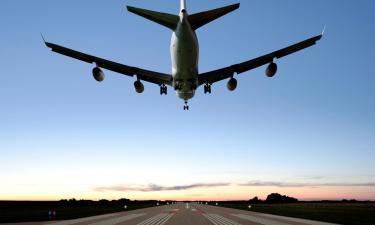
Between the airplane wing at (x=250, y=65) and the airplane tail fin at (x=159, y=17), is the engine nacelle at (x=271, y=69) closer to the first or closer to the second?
the airplane wing at (x=250, y=65)

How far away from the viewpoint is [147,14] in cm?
2553

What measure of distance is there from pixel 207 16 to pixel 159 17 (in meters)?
3.11

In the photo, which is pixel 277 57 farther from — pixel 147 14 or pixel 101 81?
pixel 101 81

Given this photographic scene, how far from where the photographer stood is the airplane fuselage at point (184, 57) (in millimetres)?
27500

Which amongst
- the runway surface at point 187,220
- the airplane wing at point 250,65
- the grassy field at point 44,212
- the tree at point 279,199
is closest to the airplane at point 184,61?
the airplane wing at point 250,65

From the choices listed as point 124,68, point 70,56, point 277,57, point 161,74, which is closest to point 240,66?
point 277,57

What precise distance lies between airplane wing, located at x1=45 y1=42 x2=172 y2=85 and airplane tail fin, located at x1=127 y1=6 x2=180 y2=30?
5854 mm

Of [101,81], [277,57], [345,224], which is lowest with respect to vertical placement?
[345,224]

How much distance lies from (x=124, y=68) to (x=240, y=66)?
9188 mm

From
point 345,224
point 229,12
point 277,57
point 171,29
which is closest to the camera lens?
point 229,12

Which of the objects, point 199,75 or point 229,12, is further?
point 199,75


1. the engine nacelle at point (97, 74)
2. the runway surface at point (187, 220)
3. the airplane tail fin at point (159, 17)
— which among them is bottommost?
the runway surface at point (187, 220)

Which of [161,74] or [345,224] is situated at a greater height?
[161,74]

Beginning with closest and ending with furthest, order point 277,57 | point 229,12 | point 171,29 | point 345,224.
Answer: point 229,12
point 171,29
point 277,57
point 345,224
